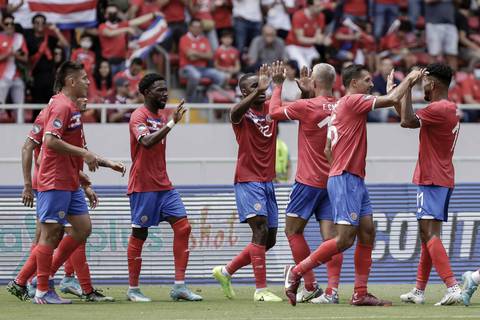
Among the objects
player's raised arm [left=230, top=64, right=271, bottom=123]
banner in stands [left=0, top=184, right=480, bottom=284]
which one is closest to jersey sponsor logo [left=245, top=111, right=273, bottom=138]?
player's raised arm [left=230, top=64, right=271, bottom=123]

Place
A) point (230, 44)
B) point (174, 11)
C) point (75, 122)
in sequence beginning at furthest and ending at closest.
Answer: point (174, 11) < point (230, 44) < point (75, 122)

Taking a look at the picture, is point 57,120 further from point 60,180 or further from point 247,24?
point 247,24

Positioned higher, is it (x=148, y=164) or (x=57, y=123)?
(x=57, y=123)

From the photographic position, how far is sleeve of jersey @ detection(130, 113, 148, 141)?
13875mm

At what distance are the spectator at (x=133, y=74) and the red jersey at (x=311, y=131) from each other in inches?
336

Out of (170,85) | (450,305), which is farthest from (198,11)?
(450,305)

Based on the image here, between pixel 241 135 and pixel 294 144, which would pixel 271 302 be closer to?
pixel 241 135

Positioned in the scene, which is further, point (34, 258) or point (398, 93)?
point (34, 258)

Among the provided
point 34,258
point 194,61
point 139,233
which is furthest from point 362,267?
point 194,61

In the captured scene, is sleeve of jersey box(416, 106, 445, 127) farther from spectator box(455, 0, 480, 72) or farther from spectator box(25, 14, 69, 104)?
spectator box(455, 0, 480, 72)

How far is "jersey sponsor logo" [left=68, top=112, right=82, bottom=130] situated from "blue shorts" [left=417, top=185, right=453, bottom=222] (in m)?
3.83

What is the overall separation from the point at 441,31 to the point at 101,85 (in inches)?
283

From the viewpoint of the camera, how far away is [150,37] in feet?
74.7

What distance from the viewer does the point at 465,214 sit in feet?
54.3
